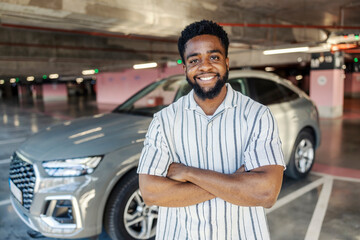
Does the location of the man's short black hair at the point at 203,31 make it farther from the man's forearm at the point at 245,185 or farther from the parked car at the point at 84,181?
the parked car at the point at 84,181

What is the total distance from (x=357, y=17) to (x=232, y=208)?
10457mm

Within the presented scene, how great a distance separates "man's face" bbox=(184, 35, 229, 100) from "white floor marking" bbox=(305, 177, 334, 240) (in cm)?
229

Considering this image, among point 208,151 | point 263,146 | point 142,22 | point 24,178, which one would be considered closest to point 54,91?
point 142,22

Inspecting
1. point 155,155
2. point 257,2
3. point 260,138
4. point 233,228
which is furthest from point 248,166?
point 257,2

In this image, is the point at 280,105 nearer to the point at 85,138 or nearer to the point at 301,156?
the point at 301,156

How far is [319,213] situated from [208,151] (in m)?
2.71

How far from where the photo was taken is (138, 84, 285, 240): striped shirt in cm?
128

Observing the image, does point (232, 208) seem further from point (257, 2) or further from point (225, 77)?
point (257, 2)

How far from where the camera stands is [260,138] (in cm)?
126

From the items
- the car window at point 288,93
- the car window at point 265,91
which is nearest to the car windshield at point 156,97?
the car window at point 265,91

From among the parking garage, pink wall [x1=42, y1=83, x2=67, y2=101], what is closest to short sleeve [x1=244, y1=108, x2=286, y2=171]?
the parking garage

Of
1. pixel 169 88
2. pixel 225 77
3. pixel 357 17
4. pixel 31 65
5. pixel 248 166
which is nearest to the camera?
pixel 248 166

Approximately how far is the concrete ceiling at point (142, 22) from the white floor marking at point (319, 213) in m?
3.96

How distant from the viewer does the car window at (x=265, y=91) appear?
12.1 ft
